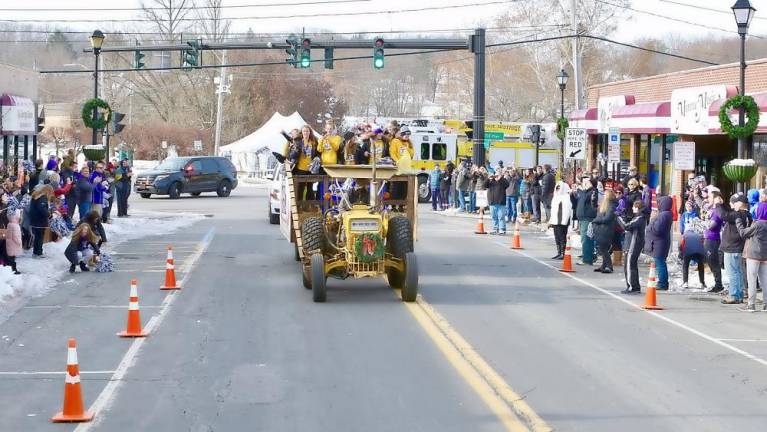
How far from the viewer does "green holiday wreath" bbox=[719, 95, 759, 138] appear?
23.3 m

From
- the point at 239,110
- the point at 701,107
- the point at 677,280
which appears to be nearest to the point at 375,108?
the point at 239,110

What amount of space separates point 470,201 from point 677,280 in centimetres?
1941

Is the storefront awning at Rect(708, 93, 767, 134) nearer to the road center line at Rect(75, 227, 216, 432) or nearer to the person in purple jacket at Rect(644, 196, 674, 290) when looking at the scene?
the person in purple jacket at Rect(644, 196, 674, 290)

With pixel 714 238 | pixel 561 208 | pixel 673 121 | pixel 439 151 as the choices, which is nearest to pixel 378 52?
pixel 439 151

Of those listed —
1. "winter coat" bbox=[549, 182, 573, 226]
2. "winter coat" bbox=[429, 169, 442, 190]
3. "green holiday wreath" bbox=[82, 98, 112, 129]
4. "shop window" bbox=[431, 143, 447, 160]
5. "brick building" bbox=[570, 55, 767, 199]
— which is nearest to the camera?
"winter coat" bbox=[549, 182, 573, 226]

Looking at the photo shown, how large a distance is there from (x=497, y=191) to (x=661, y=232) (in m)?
11.3

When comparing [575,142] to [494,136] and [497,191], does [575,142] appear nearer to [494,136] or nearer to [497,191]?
[497,191]

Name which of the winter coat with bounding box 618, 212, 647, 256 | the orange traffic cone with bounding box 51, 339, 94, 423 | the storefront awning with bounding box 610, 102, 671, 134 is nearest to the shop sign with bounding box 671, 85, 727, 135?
the storefront awning with bounding box 610, 102, 671, 134

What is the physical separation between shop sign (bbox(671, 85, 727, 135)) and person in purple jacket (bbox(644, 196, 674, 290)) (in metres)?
11.8

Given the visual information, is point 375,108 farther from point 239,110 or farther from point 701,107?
point 701,107

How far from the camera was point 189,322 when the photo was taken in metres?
15.5

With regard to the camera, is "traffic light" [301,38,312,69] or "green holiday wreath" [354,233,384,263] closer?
"green holiday wreath" [354,233,384,263]

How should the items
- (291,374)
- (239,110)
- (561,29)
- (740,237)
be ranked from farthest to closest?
(239,110) < (561,29) < (740,237) < (291,374)

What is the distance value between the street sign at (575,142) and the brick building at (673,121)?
92 cm
